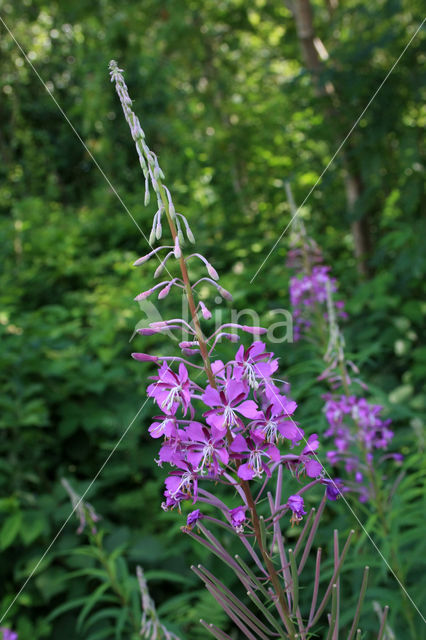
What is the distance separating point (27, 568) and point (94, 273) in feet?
14.3

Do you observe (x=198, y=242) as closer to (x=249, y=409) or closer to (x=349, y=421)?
(x=349, y=421)

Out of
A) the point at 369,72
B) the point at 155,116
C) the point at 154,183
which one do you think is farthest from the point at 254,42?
the point at 154,183

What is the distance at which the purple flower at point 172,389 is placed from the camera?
103 centimetres

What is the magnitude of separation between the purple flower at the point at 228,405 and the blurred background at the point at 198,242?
72.9 inches

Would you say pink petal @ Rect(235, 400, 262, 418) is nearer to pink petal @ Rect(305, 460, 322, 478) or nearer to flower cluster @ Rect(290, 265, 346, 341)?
pink petal @ Rect(305, 460, 322, 478)

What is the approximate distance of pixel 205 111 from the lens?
322 inches

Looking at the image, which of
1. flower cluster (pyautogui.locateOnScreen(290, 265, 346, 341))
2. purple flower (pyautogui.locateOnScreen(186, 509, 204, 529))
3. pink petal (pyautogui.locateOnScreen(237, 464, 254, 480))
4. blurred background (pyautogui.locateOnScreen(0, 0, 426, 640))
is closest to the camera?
pink petal (pyautogui.locateOnScreen(237, 464, 254, 480))

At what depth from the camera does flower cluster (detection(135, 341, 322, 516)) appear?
0.98 metres

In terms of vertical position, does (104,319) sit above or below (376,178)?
below

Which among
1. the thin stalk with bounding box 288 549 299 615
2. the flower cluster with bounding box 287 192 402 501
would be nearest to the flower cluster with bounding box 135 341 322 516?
the thin stalk with bounding box 288 549 299 615

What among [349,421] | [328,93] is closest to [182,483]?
[349,421]

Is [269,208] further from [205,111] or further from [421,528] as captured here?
[421,528]

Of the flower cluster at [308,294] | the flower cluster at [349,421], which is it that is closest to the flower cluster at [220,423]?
the flower cluster at [349,421]

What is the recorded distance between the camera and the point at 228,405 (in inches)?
39.2
